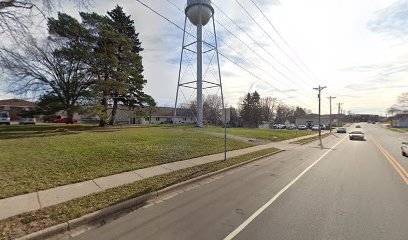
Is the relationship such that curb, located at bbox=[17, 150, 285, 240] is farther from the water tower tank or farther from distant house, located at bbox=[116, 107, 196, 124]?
distant house, located at bbox=[116, 107, 196, 124]

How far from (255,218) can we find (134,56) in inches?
1090

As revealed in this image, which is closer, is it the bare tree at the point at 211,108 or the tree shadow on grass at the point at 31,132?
the tree shadow on grass at the point at 31,132

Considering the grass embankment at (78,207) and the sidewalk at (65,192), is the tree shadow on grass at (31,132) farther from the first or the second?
the grass embankment at (78,207)

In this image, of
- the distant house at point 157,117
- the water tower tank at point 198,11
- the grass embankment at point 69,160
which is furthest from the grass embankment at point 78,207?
the distant house at point 157,117

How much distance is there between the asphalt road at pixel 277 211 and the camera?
15.0ft

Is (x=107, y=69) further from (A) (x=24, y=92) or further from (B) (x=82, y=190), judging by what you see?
(B) (x=82, y=190)

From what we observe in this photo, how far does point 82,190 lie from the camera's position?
22.9 ft

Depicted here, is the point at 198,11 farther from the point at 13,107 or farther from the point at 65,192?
the point at 13,107

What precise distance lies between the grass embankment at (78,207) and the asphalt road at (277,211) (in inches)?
28.8

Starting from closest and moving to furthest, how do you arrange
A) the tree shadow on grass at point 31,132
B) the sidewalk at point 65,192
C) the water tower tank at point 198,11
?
the sidewalk at point 65,192 → the tree shadow on grass at point 31,132 → the water tower tank at point 198,11

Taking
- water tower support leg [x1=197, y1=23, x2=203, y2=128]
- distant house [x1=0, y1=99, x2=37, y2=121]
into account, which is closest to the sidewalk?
water tower support leg [x1=197, y1=23, x2=203, y2=128]

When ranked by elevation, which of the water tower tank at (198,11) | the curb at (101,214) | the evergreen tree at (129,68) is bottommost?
the curb at (101,214)

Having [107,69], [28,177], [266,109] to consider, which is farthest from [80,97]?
[266,109]

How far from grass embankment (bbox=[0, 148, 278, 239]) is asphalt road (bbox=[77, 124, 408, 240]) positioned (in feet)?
2.40
